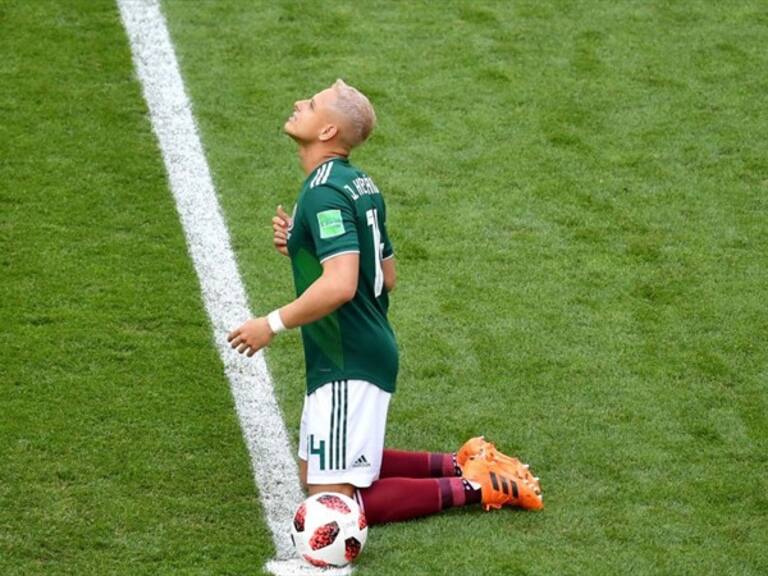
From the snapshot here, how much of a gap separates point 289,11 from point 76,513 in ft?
16.9

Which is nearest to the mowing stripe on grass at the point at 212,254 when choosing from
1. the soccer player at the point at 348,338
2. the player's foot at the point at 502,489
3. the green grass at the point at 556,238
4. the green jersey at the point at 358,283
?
the green grass at the point at 556,238

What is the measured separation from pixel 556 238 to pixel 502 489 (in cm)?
245

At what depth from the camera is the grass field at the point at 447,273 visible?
611cm

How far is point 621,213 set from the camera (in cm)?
862

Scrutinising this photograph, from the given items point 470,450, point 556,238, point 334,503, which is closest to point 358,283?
point 334,503

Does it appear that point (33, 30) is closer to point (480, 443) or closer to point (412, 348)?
point (412, 348)

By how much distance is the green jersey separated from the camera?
5855 millimetres

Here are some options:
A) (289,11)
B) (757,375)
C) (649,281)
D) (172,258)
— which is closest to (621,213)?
(649,281)

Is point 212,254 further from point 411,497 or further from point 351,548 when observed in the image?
point 351,548

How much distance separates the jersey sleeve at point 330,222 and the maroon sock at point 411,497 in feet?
3.03

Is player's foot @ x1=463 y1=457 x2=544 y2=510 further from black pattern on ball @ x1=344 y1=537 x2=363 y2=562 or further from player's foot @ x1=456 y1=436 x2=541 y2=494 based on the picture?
black pattern on ball @ x1=344 y1=537 x2=363 y2=562

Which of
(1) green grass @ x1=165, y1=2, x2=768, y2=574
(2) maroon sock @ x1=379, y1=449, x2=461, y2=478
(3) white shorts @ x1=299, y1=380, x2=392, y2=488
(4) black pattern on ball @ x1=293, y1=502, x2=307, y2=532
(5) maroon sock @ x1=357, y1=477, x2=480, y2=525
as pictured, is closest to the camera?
(4) black pattern on ball @ x1=293, y1=502, x2=307, y2=532

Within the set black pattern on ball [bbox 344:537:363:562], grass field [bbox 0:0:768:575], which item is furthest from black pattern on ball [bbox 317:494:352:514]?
grass field [bbox 0:0:768:575]

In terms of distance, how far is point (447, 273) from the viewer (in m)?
8.08
